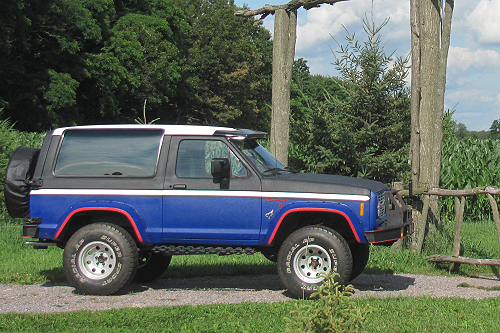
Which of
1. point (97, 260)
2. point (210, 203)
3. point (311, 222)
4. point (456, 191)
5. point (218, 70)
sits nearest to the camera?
point (210, 203)

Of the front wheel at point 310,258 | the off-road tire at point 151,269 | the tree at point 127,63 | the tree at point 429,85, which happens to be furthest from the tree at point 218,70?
the front wheel at point 310,258

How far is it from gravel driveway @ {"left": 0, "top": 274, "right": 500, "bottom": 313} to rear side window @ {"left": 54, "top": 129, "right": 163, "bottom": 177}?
5.44 feet

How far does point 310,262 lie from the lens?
24.8 feet

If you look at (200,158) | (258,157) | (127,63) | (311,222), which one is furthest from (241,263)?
(127,63)

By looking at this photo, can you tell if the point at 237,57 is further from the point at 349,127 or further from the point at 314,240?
the point at 314,240

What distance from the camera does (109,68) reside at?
3816 cm

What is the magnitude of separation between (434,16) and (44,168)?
703 centimetres

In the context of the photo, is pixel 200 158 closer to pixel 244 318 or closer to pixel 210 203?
pixel 210 203

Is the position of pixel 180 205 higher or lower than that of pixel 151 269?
higher

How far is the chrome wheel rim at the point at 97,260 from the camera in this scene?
310 inches

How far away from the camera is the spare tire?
26.3ft

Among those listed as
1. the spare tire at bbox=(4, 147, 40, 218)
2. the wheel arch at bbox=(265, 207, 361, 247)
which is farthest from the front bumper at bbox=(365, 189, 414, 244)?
the spare tire at bbox=(4, 147, 40, 218)

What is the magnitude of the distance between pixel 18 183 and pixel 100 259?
1.54 meters

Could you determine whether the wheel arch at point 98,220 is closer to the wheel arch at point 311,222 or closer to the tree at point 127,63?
the wheel arch at point 311,222
